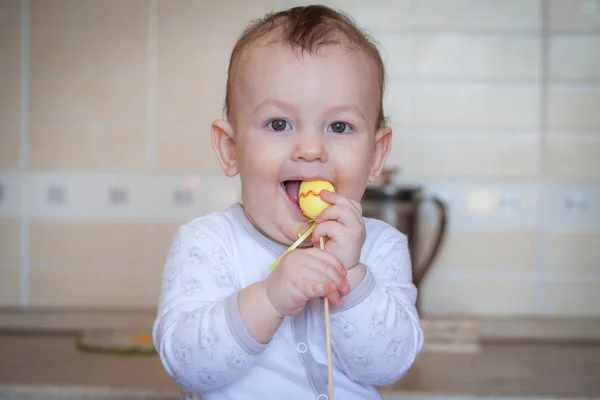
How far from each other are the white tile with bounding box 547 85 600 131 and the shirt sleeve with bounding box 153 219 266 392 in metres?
1.40

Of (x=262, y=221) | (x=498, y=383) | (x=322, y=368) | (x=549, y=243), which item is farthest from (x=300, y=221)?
(x=549, y=243)

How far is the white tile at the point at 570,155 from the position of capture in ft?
6.54

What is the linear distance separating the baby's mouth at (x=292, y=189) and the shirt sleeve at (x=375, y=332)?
0.36 feet

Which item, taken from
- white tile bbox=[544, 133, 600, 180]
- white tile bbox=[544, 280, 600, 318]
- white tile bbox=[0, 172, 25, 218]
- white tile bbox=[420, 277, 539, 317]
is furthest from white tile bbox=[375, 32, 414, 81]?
white tile bbox=[0, 172, 25, 218]

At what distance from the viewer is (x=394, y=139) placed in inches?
78.3

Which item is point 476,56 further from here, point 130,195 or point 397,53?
point 130,195

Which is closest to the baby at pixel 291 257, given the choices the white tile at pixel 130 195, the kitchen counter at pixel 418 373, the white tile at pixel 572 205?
the kitchen counter at pixel 418 373

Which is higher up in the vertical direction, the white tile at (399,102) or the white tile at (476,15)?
the white tile at (476,15)

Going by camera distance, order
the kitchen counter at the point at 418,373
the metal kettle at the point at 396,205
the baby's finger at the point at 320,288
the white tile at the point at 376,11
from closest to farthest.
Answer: the baby's finger at the point at 320,288 < the kitchen counter at the point at 418,373 < the metal kettle at the point at 396,205 < the white tile at the point at 376,11

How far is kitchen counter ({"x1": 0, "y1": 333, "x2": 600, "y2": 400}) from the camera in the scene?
1.39m

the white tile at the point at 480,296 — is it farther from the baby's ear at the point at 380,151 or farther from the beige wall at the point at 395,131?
the baby's ear at the point at 380,151

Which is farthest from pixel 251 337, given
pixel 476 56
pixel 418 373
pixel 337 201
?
pixel 476 56

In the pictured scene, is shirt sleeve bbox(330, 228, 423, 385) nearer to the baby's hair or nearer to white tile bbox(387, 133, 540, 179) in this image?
the baby's hair

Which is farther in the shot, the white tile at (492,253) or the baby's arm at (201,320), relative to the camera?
the white tile at (492,253)
